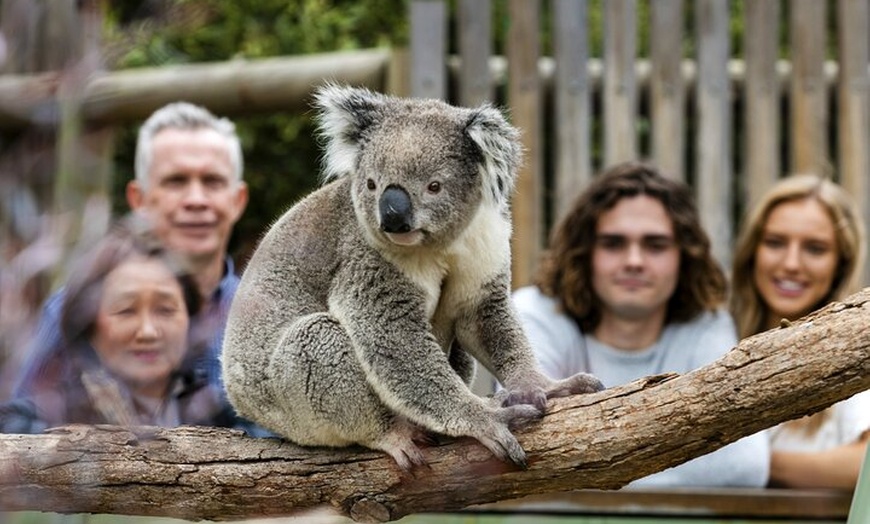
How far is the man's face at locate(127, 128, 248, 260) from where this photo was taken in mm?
4203

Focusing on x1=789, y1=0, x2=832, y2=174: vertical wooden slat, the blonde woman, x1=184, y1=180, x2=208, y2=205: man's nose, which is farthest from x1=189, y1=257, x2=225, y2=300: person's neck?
x1=789, y1=0, x2=832, y2=174: vertical wooden slat

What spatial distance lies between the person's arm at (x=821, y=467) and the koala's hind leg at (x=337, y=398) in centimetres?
172

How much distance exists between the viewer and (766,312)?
4.40 m

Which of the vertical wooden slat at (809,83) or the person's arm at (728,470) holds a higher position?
the vertical wooden slat at (809,83)

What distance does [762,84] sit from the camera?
17.2ft

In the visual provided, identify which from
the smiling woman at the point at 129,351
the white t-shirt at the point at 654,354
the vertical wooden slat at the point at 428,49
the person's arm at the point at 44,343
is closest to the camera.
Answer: the smiling woman at the point at 129,351

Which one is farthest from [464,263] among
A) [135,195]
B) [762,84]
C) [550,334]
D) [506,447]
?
[762,84]

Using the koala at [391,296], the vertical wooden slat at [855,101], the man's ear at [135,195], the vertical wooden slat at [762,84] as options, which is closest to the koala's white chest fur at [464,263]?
the koala at [391,296]

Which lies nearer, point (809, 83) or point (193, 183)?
point (193, 183)

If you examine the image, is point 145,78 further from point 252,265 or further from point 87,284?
point 87,284

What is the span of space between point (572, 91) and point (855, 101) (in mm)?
1207

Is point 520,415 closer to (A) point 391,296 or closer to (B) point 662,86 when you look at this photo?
(A) point 391,296

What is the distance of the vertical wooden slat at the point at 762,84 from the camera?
5.25 m

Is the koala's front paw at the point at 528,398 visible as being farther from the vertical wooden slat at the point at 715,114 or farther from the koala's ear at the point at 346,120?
the vertical wooden slat at the point at 715,114
